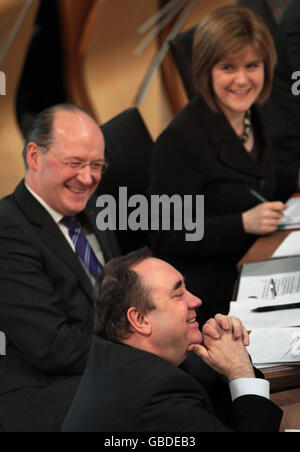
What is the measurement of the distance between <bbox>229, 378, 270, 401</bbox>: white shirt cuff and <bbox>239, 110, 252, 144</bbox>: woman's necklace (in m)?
1.43

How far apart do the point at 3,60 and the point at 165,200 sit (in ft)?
5.89

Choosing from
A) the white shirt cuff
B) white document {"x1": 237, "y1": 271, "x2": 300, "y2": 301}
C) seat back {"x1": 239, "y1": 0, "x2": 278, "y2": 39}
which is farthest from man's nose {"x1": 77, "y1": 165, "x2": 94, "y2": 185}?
seat back {"x1": 239, "y1": 0, "x2": 278, "y2": 39}

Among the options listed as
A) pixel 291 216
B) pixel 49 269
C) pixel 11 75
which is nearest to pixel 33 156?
pixel 49 269

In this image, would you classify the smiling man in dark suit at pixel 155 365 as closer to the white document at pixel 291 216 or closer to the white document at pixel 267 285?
the white document at pixel 267 285

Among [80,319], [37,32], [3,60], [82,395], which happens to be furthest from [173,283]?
[37,32]

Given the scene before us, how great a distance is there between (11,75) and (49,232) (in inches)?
84.2

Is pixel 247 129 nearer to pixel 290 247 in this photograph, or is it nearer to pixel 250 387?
pixel 290 247

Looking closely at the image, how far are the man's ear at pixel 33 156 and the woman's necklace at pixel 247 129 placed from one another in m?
0.91

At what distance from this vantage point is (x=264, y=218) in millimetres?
2689

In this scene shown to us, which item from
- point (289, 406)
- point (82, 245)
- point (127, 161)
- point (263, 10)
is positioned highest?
point (263, 10)

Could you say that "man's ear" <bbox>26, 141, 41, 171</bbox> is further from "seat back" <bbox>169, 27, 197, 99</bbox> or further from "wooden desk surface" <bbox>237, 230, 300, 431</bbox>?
"seat back" <bbox>169, 27, 197, 99</bbox>

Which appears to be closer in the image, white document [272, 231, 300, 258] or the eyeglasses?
the eyeglasses

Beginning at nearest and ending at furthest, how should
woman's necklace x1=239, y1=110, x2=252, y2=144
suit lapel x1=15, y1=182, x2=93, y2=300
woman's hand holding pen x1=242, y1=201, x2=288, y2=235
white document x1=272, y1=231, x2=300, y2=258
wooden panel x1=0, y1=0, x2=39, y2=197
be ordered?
suit lapel x1=15, y1=182, x2=93, y2=300, white document x1=272, y1=231, x2=300, y2=258, woman's hand holding pen x1=242, y1=201, x2=288, y2=235, woman's necklace x1=239, y1=110, x2=252, y2=144, wooden panel x1=0, y1=0, x2=39, y2=197

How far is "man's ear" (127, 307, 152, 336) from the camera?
5.32 feet
